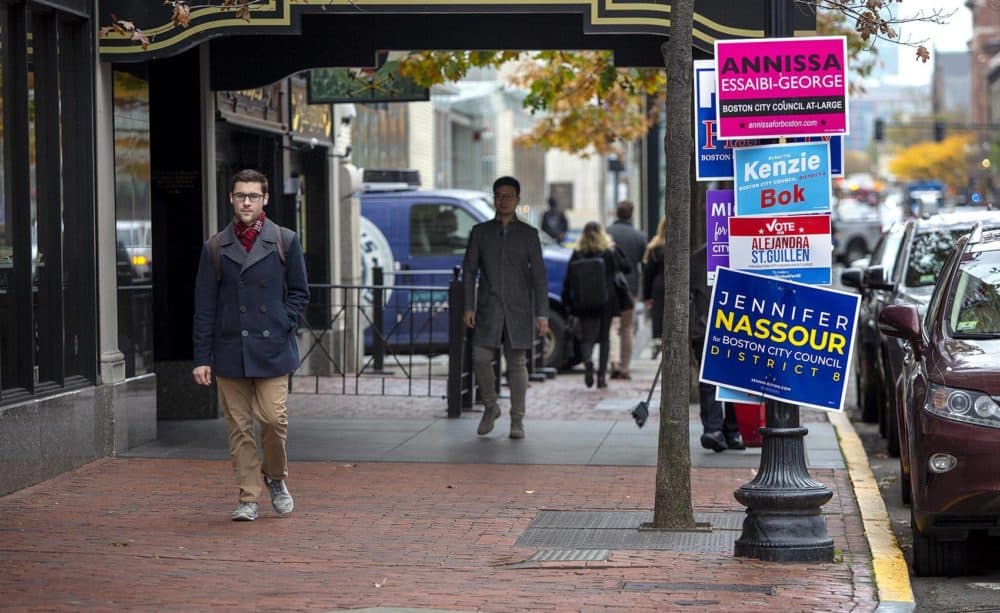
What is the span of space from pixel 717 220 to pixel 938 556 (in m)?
2.42

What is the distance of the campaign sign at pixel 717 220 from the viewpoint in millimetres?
9344

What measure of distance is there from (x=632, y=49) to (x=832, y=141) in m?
4.26

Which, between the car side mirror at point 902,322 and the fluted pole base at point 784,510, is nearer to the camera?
the fluted pole base at point 784,510

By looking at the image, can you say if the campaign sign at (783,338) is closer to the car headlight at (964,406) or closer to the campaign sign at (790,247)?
the campaign sign at (790,247)

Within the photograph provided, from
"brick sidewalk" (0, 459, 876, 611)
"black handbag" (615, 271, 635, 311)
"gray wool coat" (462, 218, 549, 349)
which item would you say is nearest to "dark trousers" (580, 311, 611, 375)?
"black handbag" (615, 271, 635, 311)

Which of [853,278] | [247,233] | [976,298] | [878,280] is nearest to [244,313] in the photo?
[247,233]

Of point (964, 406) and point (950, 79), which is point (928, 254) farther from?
point (950, 79)

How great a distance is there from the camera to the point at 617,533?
340 inches

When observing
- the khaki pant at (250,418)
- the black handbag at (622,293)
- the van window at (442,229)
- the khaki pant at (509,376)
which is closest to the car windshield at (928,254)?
the khaki pant at (509,376)

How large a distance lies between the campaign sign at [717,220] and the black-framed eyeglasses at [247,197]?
257 cm

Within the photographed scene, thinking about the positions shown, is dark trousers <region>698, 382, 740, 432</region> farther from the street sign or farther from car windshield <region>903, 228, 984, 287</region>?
the street sign

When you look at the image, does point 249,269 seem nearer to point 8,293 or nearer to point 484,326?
point 8,293

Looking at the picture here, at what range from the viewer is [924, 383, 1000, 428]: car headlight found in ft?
24.8

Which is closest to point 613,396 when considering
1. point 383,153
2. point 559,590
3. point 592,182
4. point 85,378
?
point 85,378
